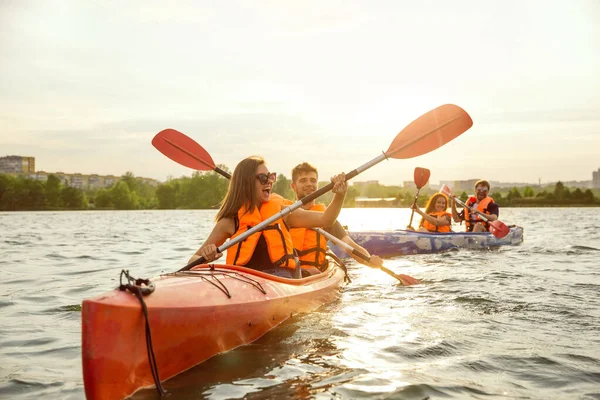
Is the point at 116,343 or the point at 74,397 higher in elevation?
the point at 116,343

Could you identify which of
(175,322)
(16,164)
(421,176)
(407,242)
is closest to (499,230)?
(407,242)

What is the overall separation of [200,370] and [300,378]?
0.67 meters

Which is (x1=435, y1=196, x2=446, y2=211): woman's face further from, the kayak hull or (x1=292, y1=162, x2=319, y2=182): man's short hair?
(x1=292, y1=162, x2=319, y2=182): man's short hair

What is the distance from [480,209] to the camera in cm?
1312

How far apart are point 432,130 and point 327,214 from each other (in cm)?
182

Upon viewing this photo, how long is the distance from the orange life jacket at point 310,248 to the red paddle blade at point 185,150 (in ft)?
4.76

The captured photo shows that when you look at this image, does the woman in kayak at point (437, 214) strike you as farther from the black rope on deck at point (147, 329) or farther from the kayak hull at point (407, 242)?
the black rope on deck at point (147, 329)

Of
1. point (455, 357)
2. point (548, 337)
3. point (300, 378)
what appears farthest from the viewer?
point (548, 337)

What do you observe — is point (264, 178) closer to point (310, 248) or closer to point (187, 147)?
point (310, 248)

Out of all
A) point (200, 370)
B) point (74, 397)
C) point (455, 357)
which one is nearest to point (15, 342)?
point (74, 397)

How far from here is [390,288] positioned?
7410 millimetres

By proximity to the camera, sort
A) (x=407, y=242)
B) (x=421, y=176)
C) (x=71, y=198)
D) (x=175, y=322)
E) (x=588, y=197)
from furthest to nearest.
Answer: (x=588, y=197), (x=71, y=198), (x=421, y=176), (x=407, y=242), (x=175, y=322)

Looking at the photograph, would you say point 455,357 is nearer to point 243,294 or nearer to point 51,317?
point 243,294

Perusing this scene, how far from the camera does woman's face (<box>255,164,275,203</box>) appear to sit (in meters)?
4.94
